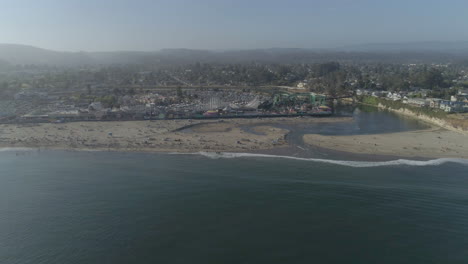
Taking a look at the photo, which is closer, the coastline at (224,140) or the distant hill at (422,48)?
the coastline at (224,140)

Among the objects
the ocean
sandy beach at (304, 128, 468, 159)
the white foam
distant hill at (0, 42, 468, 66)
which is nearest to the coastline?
sandy beach at (304, 128, 468, 159)

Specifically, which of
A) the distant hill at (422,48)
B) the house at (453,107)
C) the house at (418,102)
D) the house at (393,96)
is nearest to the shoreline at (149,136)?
the house at (453,107)

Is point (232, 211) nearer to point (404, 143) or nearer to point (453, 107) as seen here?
point (404, 143)

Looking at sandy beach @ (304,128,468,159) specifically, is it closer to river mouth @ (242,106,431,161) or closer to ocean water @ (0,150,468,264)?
river mouth @ (242,106,431,161)

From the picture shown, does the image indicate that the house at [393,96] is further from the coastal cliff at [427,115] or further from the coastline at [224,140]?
the coastline at [224,140]

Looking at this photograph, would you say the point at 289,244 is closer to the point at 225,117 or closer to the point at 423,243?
the point at 423,243
